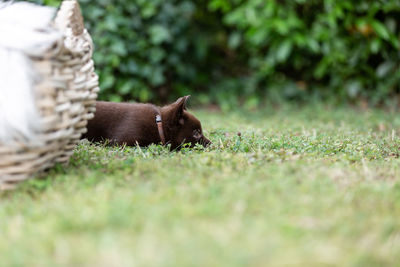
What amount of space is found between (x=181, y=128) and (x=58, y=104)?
69.4 inches

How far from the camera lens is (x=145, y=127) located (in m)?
4.22

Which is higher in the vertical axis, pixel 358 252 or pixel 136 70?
pixel 136 70

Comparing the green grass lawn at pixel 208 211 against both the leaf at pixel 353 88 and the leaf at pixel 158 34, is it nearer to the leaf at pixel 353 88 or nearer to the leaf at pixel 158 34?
the leaf at pixel 158 34

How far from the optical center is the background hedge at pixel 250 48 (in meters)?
7.34

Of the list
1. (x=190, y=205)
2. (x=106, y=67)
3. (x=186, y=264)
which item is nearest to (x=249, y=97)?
(x=106, y=67)

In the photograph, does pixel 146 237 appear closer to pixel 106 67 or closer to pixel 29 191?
pixel 29 191

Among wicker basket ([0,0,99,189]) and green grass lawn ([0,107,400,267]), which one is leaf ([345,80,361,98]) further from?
wicker basket ([0,0,99,189])

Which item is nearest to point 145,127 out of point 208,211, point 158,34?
point 208,211

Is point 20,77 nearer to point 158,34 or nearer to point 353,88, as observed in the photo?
point 158,34

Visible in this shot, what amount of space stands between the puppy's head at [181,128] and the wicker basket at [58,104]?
129 cm

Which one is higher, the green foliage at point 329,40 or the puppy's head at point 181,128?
the green foliage at point 329,40

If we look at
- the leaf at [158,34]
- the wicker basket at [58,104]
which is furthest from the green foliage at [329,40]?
the wicker basket at [58,104]

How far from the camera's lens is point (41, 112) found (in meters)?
Answer: 2.52

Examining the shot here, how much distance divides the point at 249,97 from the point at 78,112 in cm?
605
